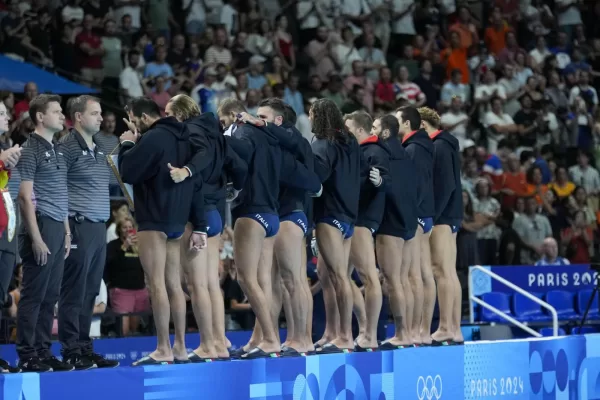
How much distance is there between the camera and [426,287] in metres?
11.5

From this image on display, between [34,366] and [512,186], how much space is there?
11876mm

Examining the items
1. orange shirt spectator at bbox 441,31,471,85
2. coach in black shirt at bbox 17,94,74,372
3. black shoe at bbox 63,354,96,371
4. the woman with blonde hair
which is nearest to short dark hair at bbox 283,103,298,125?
the woman with blonde hair

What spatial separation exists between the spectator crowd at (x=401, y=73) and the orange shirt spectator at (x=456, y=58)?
24mm

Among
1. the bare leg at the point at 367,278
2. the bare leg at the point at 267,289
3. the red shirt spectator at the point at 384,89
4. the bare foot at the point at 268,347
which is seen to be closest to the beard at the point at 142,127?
the bare leg at the point at 267,289

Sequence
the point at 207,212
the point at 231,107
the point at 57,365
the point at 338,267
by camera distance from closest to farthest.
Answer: the point at 57,365 < the point at 207,212 < the point at 231,107 < the point at 338,267

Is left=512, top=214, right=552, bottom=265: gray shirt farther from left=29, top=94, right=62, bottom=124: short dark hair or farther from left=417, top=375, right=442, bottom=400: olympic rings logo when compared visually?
left=29, top=94, right=62, bottom=124: short dark hair

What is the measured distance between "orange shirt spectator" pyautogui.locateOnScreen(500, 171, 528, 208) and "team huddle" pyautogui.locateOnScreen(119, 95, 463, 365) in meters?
6.98

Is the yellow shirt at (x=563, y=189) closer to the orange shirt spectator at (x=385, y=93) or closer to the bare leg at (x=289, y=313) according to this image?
the orange shirt spectator at (x=385, y=93)

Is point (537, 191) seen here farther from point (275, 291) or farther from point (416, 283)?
point (275, 291)

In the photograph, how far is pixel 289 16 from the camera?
67.5ft

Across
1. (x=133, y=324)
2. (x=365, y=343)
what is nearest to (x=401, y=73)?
(x=133, y=324)

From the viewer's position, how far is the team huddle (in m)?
8.88

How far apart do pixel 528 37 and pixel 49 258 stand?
635 inches

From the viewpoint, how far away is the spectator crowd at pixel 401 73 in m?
17.0
